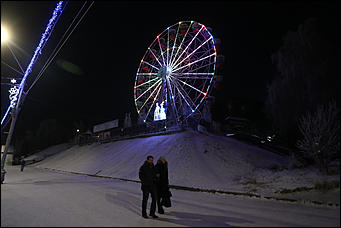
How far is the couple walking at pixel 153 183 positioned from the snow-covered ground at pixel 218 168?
5.42m

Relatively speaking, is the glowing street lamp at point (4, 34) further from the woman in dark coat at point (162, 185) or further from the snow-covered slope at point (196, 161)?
the snow-covered slope at point (196, 161)

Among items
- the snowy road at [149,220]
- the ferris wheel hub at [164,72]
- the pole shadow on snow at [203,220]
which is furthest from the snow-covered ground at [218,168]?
the ferris wheel hub at [164,72]

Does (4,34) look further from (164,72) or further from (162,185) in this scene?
(164,72)

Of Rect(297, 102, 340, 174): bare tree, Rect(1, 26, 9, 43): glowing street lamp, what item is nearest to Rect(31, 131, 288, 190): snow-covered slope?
Rect(297, 102, 340, 174): bare tree

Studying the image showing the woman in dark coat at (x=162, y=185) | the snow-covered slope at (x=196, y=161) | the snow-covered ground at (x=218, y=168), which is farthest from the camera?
the snow-covered slope at (x=196, y=161)

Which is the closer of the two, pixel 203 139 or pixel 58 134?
pixel 203 139

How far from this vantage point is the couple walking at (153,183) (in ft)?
22.1

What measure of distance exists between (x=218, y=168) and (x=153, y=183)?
11538 millimetres

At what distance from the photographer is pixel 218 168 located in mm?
17688

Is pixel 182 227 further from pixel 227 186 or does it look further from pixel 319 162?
pixel 319 162

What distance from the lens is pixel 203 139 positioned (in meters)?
24.3

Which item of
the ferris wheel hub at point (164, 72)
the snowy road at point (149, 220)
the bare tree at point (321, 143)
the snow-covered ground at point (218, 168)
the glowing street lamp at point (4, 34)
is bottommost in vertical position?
the snowy road at point (149, 220)

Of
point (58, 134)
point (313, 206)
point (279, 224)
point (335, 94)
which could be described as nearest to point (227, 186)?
point (313, 206)

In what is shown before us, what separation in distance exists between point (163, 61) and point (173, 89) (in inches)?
153
